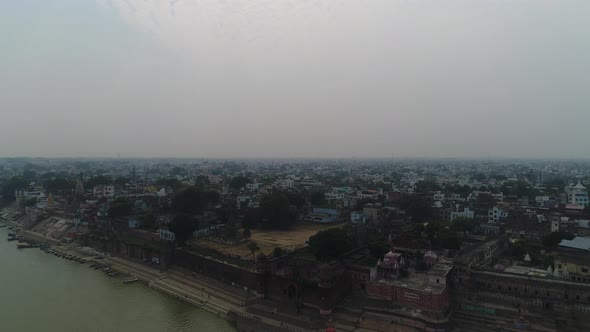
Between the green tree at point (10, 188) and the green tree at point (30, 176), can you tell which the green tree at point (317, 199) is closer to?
the green tree at point (10, 188)

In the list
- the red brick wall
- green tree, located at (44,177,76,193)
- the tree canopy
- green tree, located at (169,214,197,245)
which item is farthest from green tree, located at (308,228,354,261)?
green tree, located at (44,177,76,193)

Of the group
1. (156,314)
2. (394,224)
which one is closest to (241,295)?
(156,314)

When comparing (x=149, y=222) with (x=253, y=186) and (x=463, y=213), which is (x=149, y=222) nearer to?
(x=253, y=186)

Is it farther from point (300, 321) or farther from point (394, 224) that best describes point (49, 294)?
point (394, 224)

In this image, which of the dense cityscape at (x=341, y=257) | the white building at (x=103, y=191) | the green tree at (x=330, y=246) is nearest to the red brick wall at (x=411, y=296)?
the dense cityscape at (x=341, y=257)

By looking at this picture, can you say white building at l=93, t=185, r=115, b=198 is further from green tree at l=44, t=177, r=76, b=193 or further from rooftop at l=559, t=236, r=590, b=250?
rooftop at l=559, t=236, r=590, b=250
